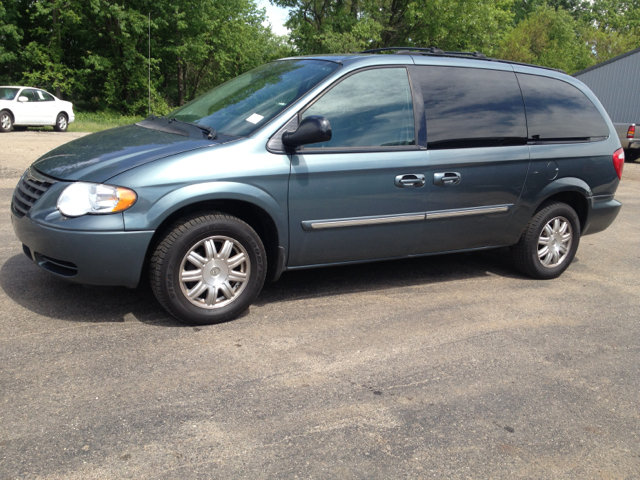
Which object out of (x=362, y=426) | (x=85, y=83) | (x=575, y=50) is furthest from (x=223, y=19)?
(x=575, y=50)

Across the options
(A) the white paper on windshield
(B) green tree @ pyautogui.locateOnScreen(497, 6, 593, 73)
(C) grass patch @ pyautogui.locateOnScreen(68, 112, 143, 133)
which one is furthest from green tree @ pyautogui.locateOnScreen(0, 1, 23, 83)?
(B) green tree @ pyautogui.locateOnScreen(497, 6, 593, 73)

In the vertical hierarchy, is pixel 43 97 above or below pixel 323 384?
above

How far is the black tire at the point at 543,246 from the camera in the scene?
5590 millimetres

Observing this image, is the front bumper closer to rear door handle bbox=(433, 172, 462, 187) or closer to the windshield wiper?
the windshield wiper

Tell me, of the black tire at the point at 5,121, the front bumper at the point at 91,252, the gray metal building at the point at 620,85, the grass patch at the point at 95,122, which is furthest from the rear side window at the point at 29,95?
the gray metal building at the point at 620,85

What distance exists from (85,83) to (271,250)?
33139 mm

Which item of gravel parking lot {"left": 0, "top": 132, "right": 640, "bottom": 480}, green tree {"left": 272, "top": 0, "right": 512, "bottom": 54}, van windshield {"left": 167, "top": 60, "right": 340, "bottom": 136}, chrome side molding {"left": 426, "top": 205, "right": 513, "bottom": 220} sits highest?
green tree {"left": 272, "top": 0, "right": 512, "bottom": 54}

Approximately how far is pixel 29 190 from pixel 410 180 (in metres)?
2.63

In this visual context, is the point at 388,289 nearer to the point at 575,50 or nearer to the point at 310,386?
the point at 310,386

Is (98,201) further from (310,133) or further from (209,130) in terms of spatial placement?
(310,133)

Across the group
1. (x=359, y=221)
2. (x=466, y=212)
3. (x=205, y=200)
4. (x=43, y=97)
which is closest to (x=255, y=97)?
(x=205, y=200)

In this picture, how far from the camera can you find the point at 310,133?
4.08m

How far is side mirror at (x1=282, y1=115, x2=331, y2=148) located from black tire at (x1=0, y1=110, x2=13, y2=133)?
19.3m

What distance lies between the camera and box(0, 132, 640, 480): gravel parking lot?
279 centimetres
